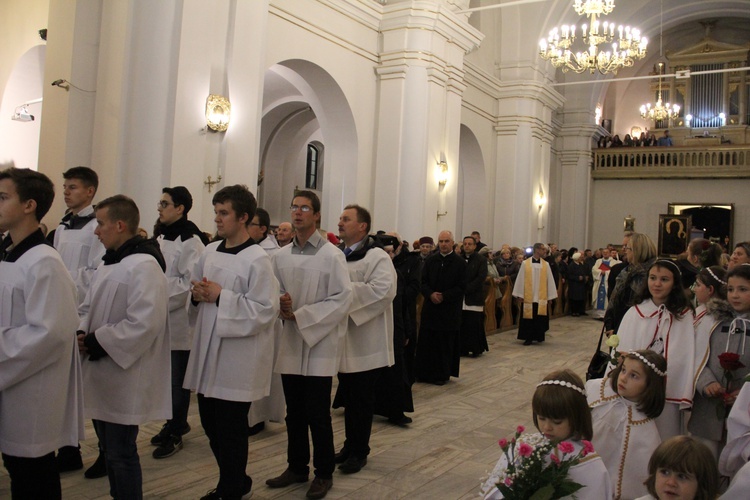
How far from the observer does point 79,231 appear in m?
4.38

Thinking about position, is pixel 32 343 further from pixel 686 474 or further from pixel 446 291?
pixel 446 291

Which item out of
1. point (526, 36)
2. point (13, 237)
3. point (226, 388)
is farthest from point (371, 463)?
point (526, 36)

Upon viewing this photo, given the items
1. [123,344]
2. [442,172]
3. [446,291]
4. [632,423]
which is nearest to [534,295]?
[442,172]

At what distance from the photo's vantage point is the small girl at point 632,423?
3539 mm

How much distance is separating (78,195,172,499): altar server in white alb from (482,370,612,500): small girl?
1737 millimetres

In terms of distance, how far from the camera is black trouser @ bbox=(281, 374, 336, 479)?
13.0ft

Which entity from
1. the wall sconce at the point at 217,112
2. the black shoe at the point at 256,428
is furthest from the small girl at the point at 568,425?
the wall sconce at the point at 217,112

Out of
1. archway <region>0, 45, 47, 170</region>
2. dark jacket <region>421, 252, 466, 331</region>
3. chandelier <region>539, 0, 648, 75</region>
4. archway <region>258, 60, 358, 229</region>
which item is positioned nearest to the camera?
dark jacket <region>421, 252, 466, 331</region>

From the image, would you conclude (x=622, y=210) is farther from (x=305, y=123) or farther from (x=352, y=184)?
(x=352, y=184)

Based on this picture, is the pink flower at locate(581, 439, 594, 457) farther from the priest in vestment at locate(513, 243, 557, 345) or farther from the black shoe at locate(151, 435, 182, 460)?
the priest in vestment at locate(513, 243, 557, 345)

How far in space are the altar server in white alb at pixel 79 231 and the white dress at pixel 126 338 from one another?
115 cm

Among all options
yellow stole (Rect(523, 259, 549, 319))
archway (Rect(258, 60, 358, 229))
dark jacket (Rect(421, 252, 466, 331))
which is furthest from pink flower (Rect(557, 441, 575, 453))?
archway (Rect(258, 60, 358, 229))

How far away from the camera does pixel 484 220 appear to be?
18125 millimetres

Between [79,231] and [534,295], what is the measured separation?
27.6 feet
